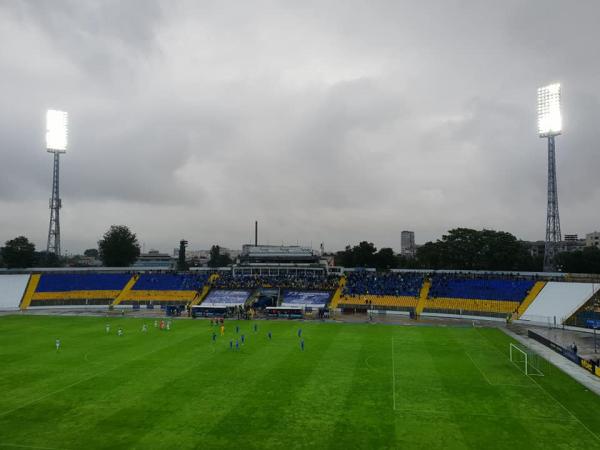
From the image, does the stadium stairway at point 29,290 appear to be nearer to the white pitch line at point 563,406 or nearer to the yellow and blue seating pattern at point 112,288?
the yellow and blue seating pattern at point 112,288

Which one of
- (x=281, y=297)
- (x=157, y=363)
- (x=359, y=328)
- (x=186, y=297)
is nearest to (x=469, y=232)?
(x=281, y=297)

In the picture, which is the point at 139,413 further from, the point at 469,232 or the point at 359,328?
the point at 469,232

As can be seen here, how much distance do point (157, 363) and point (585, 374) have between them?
30264 millimetres

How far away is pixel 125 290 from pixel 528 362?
68.3 m

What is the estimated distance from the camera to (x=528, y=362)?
1288 inches

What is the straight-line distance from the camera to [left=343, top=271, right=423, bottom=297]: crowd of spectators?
7156 centimetres

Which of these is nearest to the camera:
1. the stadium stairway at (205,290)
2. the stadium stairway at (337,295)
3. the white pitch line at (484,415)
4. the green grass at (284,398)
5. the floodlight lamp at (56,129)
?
the green grass at (284,398)

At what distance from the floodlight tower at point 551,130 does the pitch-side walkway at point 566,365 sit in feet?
118

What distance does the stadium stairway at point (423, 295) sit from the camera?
2588 inches

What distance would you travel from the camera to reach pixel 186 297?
75.8m

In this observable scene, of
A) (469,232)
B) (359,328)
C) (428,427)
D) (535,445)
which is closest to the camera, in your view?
(535,445)

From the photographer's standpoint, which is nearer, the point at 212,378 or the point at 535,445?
the point at 535,445

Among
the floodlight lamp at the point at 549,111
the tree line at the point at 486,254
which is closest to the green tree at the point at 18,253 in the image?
the tree line at the point at 486,254

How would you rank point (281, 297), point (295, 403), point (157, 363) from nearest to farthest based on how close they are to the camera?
point (295, 403)
point (157, 363)
point (281, 297)
